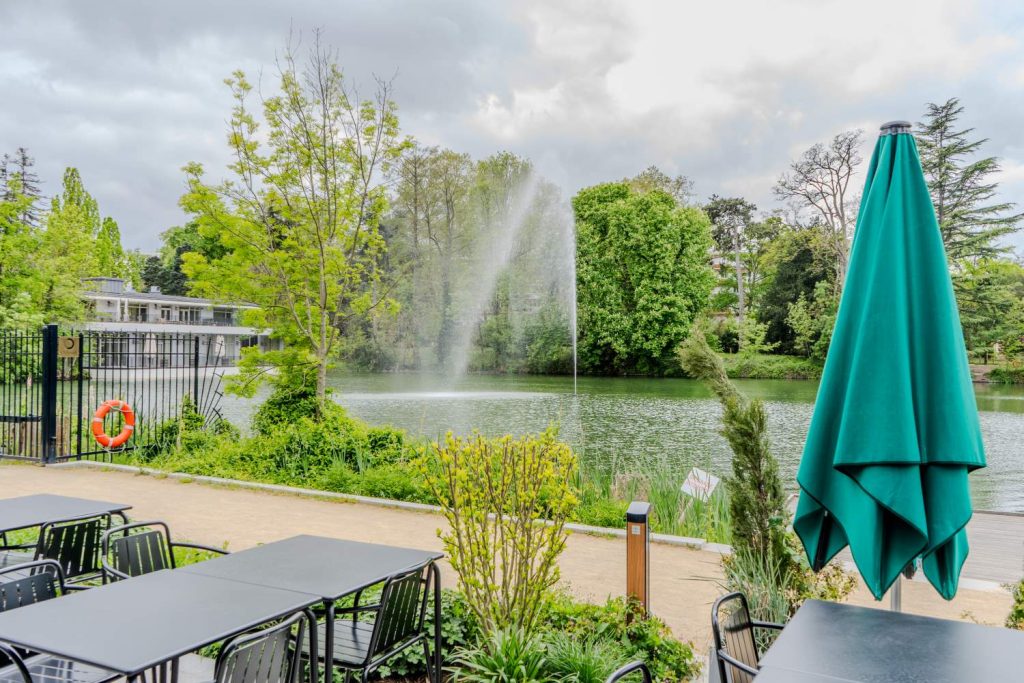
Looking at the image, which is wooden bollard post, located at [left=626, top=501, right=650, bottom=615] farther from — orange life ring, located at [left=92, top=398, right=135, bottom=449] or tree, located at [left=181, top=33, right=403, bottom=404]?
orange life ring, located at [left=92, top=398, right=135, bottom=449]

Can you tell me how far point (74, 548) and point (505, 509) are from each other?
2320 mm

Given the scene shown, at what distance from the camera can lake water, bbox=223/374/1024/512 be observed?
1166 cm

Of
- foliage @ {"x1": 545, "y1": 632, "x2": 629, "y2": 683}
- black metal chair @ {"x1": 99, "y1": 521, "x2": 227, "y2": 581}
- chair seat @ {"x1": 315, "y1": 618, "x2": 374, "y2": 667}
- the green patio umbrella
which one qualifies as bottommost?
foliage @ {"x1": 545, "y1": 632, "x2": 629, "y2": 683}

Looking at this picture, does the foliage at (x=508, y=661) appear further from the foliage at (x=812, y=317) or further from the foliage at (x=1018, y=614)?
the foliage at (x=812, y=317)

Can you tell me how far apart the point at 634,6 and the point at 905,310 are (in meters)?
21.6

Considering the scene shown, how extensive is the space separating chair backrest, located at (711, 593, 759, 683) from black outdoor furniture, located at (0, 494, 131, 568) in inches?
135

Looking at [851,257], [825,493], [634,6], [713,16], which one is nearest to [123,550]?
[825,493]

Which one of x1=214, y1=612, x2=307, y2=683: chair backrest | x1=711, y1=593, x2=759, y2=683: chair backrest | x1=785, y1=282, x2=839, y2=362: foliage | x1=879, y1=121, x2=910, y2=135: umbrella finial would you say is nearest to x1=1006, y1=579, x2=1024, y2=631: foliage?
x1=711, y1=593, x2=759, y2=683: chair backrest

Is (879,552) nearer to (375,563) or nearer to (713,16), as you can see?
(375,563)

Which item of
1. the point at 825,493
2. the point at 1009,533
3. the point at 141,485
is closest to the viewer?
the point at 825,493

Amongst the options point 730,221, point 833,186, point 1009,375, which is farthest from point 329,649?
point 730,221

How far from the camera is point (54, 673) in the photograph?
257 centimetres

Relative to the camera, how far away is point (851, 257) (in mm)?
2621

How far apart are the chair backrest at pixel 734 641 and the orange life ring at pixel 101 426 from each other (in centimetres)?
905
